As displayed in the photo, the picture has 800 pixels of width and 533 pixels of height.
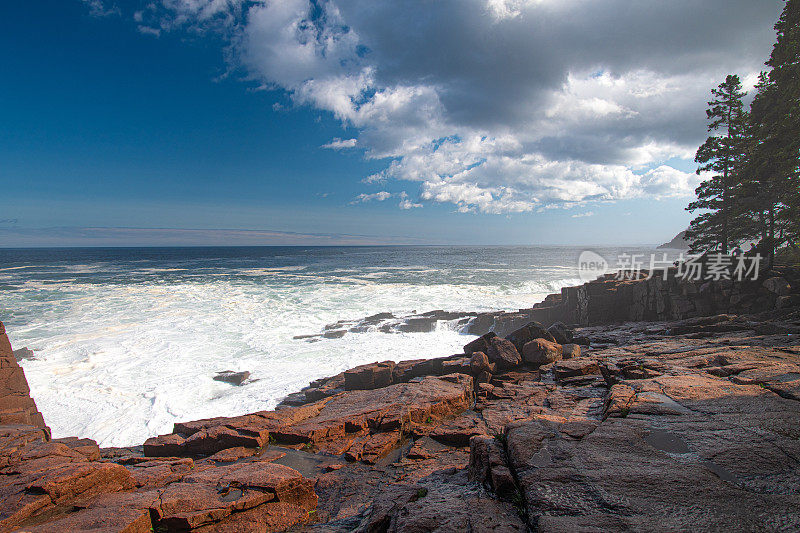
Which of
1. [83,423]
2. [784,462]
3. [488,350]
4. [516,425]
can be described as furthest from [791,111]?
[83,423]

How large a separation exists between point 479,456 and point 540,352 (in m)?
8.50

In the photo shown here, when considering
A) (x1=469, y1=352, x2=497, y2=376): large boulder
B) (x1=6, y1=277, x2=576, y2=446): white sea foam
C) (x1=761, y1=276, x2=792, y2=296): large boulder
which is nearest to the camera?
(x1=469, y1=352, x2=497, y2=376): large boulder

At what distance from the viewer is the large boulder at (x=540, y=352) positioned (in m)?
13.0

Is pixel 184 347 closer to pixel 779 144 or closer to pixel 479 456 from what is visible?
pixel 479 456

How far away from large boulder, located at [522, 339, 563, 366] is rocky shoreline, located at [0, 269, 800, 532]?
0.07 metres

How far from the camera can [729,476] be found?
4.18m

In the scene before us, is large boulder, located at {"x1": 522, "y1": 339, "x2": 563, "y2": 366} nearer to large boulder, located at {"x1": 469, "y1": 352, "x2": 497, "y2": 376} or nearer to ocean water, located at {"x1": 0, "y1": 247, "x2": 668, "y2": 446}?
large boulder, located at {"x1": 469, "y1": 352, "x2": 497, "y2": 376}

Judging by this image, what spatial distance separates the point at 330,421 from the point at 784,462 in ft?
28.6

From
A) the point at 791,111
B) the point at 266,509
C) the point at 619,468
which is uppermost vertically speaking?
the point at 791,111

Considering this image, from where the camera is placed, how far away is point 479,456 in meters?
5.56

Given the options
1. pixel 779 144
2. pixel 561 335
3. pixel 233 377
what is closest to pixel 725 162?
pixel 779 144

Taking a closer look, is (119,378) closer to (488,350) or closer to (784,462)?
(488,350)

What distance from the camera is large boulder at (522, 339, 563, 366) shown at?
1297cm

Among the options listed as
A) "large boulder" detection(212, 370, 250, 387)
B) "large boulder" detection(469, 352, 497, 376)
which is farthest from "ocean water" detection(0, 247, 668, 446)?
"large boulder" detection(469, 352, 497, 376)
